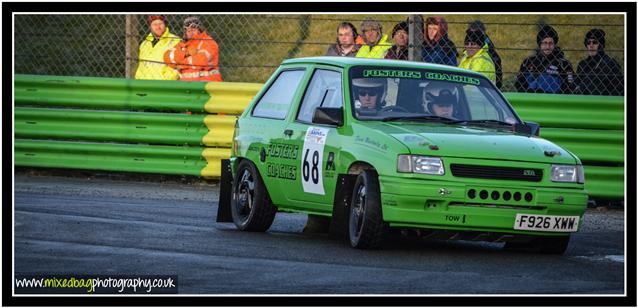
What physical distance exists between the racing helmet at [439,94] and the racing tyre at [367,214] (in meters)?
1.13

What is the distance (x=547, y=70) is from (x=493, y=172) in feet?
19.0

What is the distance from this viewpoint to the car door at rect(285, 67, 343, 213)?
10867 mm

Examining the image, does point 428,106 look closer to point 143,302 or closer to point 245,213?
point 245,213

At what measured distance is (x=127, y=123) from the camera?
674 inches

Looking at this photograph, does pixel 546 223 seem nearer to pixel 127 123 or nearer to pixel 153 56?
pixel 127 123

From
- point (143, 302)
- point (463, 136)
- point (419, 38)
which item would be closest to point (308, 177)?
point (463, 136)

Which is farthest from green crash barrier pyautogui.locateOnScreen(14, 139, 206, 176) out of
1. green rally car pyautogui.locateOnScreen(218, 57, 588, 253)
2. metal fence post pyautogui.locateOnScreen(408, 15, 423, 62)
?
green rally car pyautogui.locateOnScreen(218, 57, 588, 253)

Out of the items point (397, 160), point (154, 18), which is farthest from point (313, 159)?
point (154, 18)

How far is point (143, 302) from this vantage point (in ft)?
24.6

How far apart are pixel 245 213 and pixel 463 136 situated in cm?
243

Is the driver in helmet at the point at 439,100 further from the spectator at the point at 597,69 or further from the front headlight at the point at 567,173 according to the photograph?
the spectator at the point at 597,69

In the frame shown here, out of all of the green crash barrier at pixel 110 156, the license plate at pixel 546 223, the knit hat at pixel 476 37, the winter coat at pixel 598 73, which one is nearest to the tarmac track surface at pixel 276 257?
the license plate at pixel 546 223

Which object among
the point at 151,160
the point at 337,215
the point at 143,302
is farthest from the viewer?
the point at 151,160

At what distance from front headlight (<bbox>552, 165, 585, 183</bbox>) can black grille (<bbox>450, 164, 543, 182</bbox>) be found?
0.70 feet
